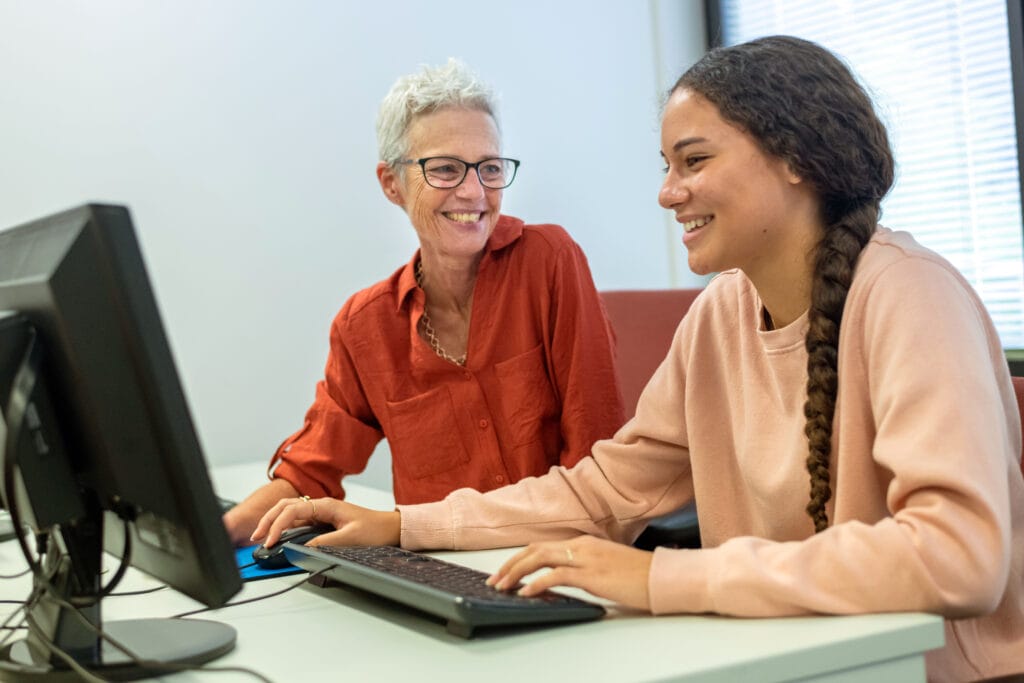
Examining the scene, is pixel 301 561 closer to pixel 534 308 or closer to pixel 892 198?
pixel 534 308

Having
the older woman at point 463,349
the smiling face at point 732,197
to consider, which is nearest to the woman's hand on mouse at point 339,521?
the older woman at point 463,349

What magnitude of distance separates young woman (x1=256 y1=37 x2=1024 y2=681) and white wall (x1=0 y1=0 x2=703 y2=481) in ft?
4.95

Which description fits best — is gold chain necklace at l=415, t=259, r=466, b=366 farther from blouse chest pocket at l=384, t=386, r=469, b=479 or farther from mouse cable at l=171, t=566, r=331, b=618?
mouse cable at l=171, t=566, r=331, b=618

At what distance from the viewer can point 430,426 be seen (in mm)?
1894

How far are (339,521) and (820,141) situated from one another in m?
0.74

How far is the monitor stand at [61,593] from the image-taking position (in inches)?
36.6

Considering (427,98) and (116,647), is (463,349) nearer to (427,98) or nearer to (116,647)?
(427,98)

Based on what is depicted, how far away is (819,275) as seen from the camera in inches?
48.3

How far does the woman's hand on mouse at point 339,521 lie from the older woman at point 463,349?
0.40 meters

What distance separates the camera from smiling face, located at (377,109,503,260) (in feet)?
6.26

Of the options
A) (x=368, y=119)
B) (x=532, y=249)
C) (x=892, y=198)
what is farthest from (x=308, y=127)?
(x=892, y=198)

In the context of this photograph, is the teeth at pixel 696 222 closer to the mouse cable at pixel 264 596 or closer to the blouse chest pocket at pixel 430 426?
the mouse cable at pixel 264 596

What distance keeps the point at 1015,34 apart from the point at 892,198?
60cm

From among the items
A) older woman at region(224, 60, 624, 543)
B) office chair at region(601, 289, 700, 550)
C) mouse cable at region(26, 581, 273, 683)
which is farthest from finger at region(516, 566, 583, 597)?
office chair at region(601, 289, 700, 550)
